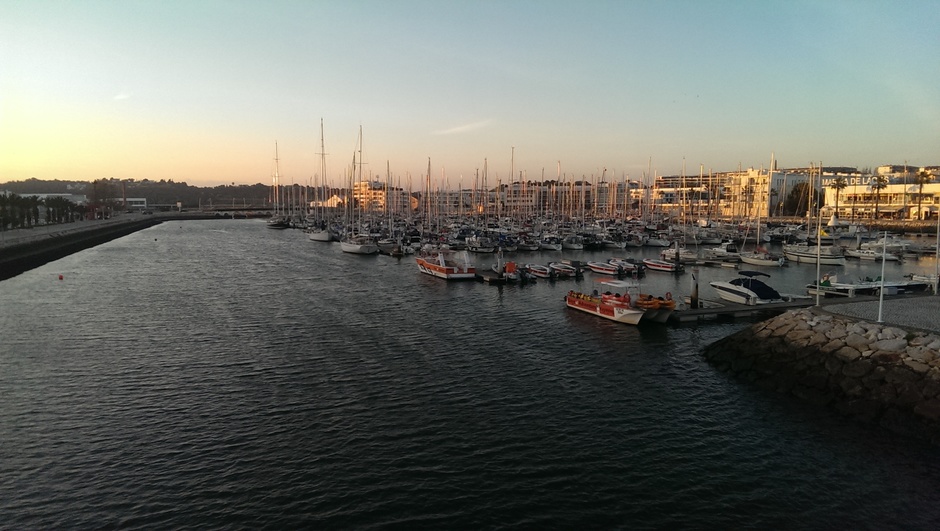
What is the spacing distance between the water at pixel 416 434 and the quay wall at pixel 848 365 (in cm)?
100

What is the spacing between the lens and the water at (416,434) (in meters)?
13.4

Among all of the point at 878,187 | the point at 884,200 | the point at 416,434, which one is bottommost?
the point at 416,434

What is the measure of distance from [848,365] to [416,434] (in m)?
15.4

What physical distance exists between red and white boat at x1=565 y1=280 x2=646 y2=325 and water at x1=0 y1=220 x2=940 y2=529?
1.02m

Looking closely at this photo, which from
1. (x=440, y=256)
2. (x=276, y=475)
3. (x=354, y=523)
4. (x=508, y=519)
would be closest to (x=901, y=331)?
(x=508, y=519)

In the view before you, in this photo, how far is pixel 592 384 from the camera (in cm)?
2225

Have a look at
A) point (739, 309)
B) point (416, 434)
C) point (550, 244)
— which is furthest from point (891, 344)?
point (550, 244)

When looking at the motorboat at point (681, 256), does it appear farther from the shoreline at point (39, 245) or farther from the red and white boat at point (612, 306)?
the shoreline at point (39, 245)

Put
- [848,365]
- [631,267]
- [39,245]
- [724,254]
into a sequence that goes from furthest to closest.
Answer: [39,245] → [724,254] → [631,267] → [848,365]

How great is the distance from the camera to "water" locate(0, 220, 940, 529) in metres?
13.4

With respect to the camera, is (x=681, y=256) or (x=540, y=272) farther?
(x=681, y=256)

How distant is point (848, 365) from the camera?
20266 millimetres

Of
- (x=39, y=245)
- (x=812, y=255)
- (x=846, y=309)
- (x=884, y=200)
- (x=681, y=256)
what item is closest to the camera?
(x=846, y=309)

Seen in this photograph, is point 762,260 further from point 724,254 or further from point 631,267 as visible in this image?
point 631,267
